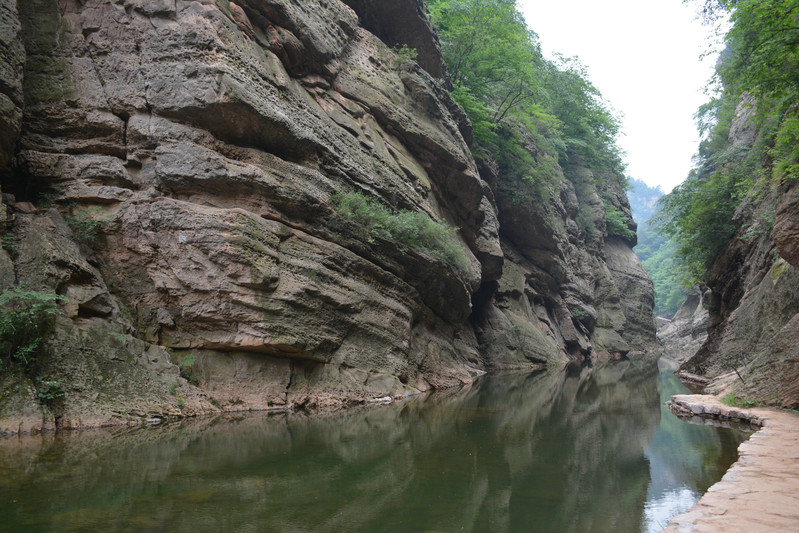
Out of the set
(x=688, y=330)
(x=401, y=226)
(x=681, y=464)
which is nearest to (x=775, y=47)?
(x=681, y=464)

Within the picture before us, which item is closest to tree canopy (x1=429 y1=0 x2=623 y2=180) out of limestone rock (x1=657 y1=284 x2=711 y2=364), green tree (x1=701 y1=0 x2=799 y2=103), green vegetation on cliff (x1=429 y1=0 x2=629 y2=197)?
green vegetation on cliff (x1=429 y1=0 x2=629 y2=197)

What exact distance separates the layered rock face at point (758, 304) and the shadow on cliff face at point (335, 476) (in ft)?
9.31

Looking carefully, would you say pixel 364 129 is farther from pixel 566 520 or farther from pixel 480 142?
pixel 566 520

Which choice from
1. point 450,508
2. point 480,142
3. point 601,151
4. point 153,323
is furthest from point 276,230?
point 601,151

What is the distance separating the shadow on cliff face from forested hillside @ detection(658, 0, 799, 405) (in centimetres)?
429

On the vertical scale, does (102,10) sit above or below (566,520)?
above

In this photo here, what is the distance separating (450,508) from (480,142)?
82.2 feet

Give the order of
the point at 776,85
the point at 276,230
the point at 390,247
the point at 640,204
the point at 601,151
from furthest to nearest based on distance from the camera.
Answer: the point at 640,204
the point at 601,151
the point at 390,247
the point at 276,230
the point at 776,85

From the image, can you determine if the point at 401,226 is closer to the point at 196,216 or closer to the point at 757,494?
the point at 196,216

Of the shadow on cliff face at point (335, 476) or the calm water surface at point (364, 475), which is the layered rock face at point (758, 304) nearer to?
the calm water surface at point (364, 475)

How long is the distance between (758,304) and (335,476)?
14266 mm

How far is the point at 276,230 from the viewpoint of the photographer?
1223 centimetres

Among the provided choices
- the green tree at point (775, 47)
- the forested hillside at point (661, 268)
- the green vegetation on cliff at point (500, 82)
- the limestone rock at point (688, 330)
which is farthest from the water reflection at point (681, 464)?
the forested hillside at point (661, 268)

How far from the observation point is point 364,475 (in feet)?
20.2
